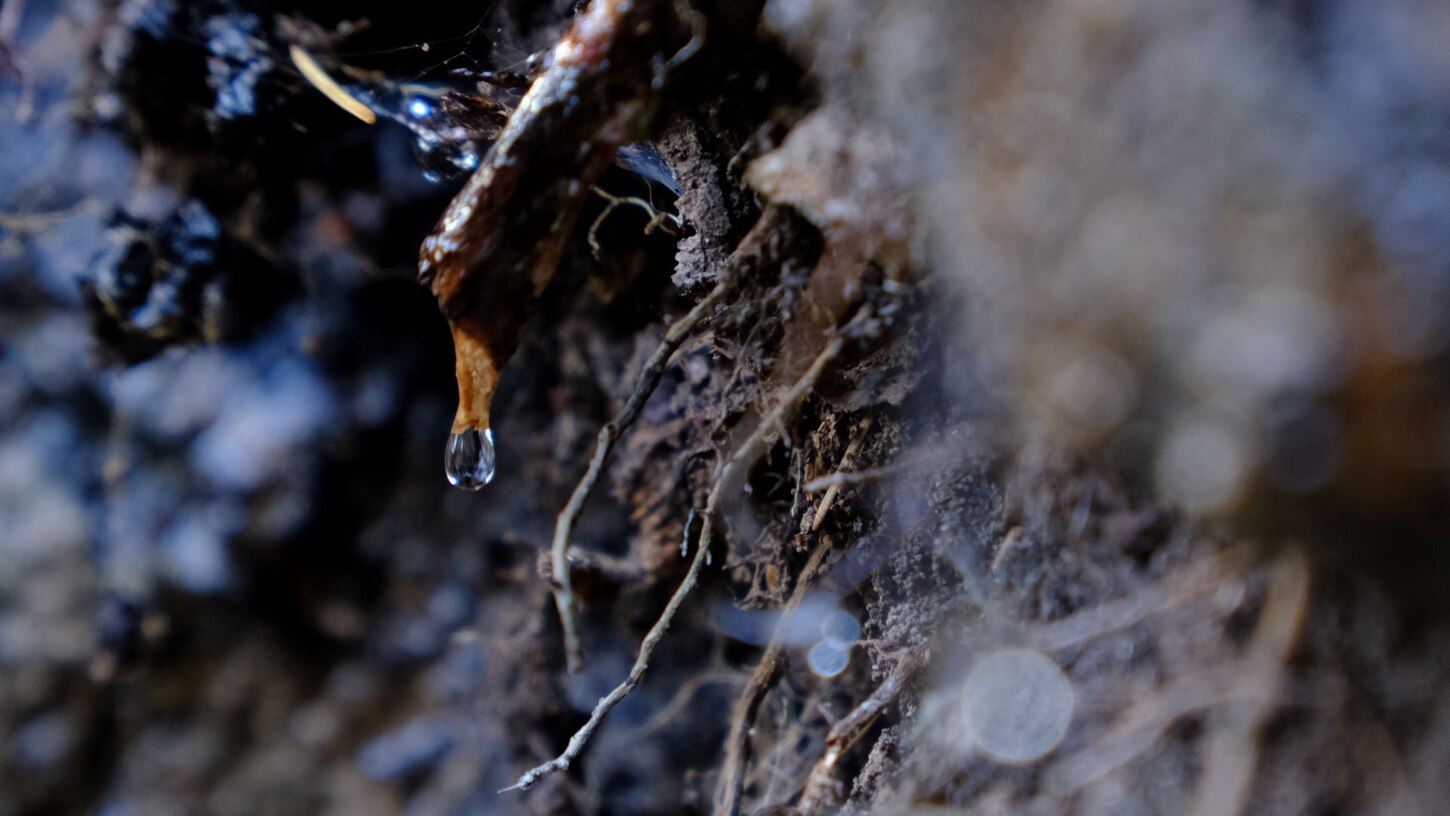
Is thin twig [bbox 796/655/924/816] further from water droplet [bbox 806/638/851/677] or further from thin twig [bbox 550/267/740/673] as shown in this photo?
thin twig [bbox 550/267/740/673]

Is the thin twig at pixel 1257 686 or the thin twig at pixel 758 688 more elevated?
the thin twig at pixel 1257 686

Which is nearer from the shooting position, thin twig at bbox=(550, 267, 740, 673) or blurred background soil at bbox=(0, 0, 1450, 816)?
blurred background soil at bbox=(0, 0, 1450, 816)

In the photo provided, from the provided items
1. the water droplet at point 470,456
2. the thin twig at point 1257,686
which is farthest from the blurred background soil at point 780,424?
the water droplet at point 470,456

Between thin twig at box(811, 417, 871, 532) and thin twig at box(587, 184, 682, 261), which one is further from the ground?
thin twig at box(587, 184, 682, 261)

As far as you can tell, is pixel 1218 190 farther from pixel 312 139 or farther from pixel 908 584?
pixel 312 139

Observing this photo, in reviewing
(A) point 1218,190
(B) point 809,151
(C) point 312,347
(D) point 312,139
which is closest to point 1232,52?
(A) point 1218,190

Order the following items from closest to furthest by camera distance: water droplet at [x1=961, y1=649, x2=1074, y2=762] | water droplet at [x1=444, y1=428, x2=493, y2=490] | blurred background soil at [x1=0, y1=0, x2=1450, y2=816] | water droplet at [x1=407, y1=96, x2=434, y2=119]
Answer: blurred background soil at [x1=0, y1=0, x2=1450, y2=816] < water droplet at [x1=961, y1=649, x2=1074, y2=762] < water droplet at [x1=444, y1=428, x2=493, y2=490] < water droplet at [x1=407, y1=96, x2=434, y2=119]

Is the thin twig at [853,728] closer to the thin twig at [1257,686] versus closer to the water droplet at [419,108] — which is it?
the thin twig at [1257,686]

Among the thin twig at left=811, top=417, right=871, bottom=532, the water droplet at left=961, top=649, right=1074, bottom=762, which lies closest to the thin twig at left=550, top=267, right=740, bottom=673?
the thin twig at left=811, top=417, right=871, bottom=532

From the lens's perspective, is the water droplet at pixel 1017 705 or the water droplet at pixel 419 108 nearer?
the water droplet at pixel 1017 705
